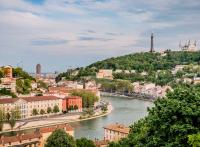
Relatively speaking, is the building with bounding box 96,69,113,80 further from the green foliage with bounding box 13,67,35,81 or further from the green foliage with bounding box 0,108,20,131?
the green foliage with bounding box 0,108,20,131

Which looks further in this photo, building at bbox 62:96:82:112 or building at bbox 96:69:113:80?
building at bbox 96:69:113:80

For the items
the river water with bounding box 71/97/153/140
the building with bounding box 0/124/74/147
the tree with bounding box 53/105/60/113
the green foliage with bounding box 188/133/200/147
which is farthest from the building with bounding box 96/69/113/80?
the green foliage with bounding box 188/133/200/147

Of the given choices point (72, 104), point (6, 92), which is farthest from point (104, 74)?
point (6, 92)

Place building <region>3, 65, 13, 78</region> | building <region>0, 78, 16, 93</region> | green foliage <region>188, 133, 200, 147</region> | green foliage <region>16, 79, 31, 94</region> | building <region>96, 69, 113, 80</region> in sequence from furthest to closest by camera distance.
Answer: building <region>96, 69, 113, 80</region> < building <region>3, 65, 13, 78</region> < green foliage <region>16, 79, 31, 94</region> < building <region>0, 78, 16, 93</region> < green foliage <region>188, 133, 200, 147</region>

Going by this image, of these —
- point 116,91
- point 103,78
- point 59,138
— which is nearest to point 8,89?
point 59,138

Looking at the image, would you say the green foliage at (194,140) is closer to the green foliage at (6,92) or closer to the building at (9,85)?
the green foliage at (6,92)

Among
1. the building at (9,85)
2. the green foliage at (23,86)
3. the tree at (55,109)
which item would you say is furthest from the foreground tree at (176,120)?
the green foliage at (23,86)
